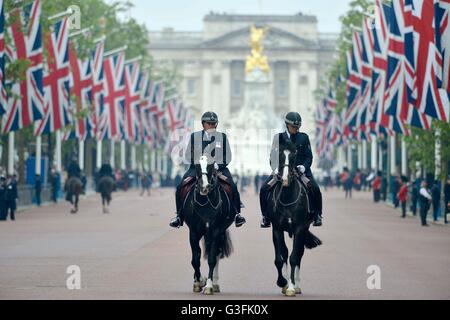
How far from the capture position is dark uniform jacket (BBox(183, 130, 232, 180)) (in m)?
22.4

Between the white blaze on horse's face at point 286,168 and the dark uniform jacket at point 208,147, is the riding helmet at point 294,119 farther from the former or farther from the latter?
the dark uniform jacket at point 208,147

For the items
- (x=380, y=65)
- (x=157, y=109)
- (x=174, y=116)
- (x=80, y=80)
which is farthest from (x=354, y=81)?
(x=174, y=116)

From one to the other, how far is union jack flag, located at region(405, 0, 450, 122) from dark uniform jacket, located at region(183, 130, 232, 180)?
60.5 ft

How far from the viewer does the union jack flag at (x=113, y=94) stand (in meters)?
75.8

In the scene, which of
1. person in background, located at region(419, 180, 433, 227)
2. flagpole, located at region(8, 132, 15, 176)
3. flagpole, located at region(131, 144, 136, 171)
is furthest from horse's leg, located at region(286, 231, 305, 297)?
flagpole, located at region(131, 144, 136, 171)

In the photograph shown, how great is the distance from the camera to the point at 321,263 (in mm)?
28797

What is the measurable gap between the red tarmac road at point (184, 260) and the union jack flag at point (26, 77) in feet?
13.8

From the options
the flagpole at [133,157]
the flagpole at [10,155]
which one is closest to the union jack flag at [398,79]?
the flagpole at [10,155]

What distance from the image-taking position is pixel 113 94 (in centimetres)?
7575

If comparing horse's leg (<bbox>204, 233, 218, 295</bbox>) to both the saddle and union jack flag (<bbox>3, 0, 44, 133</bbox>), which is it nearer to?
the saddle
